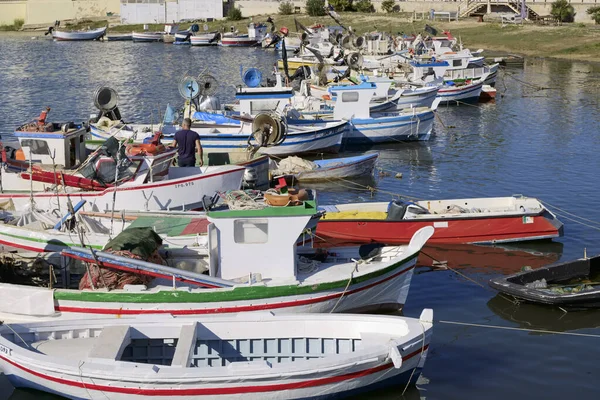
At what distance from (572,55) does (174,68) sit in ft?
97.3

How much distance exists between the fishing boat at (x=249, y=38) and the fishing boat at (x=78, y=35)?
16422 millimetres

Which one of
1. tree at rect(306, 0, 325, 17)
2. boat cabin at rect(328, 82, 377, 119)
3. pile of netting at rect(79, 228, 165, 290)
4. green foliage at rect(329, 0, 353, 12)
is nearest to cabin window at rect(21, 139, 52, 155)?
pile of netting at rect(79, 228, 165, 290)

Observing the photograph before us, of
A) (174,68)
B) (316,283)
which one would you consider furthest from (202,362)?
(174,68)

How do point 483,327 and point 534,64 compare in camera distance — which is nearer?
point 483,327

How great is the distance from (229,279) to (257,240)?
32.4 inches

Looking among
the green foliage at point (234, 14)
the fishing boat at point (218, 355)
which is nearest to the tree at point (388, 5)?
the green foliage at point (234, 14)

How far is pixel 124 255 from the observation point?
14.4 m

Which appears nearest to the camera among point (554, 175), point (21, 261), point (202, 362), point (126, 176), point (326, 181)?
point (202, 362)

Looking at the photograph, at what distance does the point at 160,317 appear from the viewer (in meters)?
13.2

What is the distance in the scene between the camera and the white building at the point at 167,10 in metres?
105

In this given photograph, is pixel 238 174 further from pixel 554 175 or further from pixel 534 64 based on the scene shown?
pixel 534 64

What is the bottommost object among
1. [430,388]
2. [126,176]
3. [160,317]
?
[430,388]

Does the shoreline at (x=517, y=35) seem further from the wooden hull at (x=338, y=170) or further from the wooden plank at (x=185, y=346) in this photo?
the wooden plank at (x=185, y=346)

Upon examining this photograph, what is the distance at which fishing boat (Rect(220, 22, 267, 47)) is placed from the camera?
8512 cm
